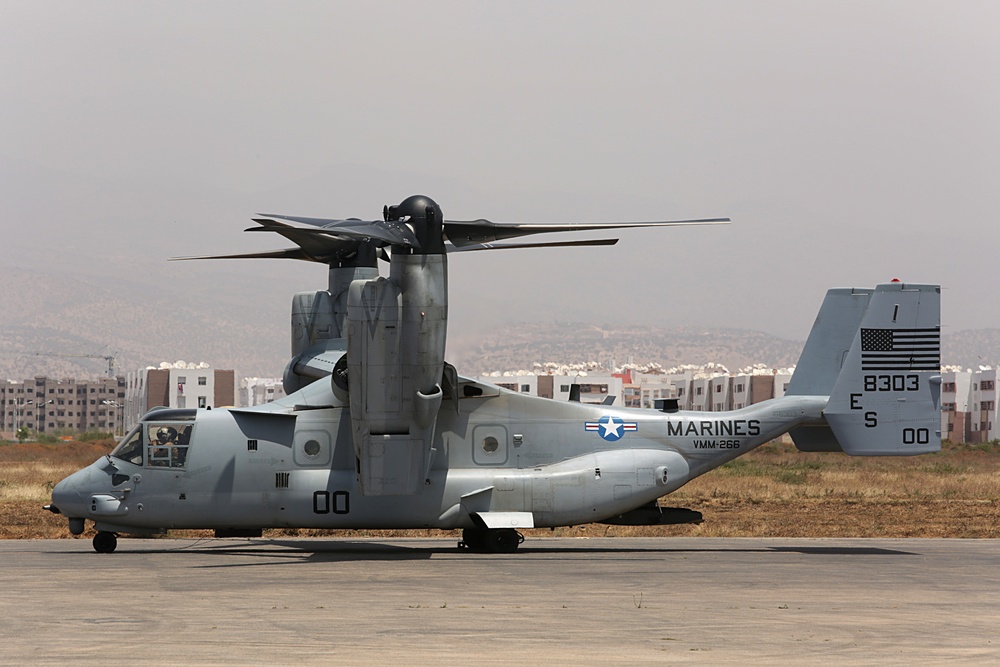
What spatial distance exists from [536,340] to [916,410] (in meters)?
14.4

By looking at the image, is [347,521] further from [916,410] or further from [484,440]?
[916,410]

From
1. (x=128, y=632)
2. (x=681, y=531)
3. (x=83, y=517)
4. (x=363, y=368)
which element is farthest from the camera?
(x=681, y=531)

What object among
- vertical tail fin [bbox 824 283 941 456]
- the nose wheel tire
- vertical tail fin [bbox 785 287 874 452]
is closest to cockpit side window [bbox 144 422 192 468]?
the nose wheel tire

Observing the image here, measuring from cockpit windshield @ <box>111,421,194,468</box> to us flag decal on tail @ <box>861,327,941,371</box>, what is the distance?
13.2 meters

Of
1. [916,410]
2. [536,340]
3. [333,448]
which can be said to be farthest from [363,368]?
[536,340]

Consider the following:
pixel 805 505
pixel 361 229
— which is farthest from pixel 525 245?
pixel 805 505

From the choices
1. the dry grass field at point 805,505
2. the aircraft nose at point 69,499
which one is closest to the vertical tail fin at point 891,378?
the dry grass field at point 805,505

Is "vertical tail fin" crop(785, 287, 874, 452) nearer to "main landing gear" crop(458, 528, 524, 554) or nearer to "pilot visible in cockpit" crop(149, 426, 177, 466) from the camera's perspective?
"main landing gear" crop(458, 528, 524, 554)

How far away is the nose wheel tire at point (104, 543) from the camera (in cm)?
2355

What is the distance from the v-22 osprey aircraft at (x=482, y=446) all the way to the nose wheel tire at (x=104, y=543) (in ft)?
0.08

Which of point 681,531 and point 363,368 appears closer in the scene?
point 363,368

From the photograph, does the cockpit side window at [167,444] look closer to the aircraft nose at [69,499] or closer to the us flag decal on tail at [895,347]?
the aircraft nose at [69,499]

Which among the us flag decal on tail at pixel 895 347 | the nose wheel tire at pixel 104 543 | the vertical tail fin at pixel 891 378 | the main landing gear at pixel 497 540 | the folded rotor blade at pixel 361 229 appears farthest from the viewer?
the us flag decal on tail at pixel 895 347

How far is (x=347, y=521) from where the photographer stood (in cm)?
2378
